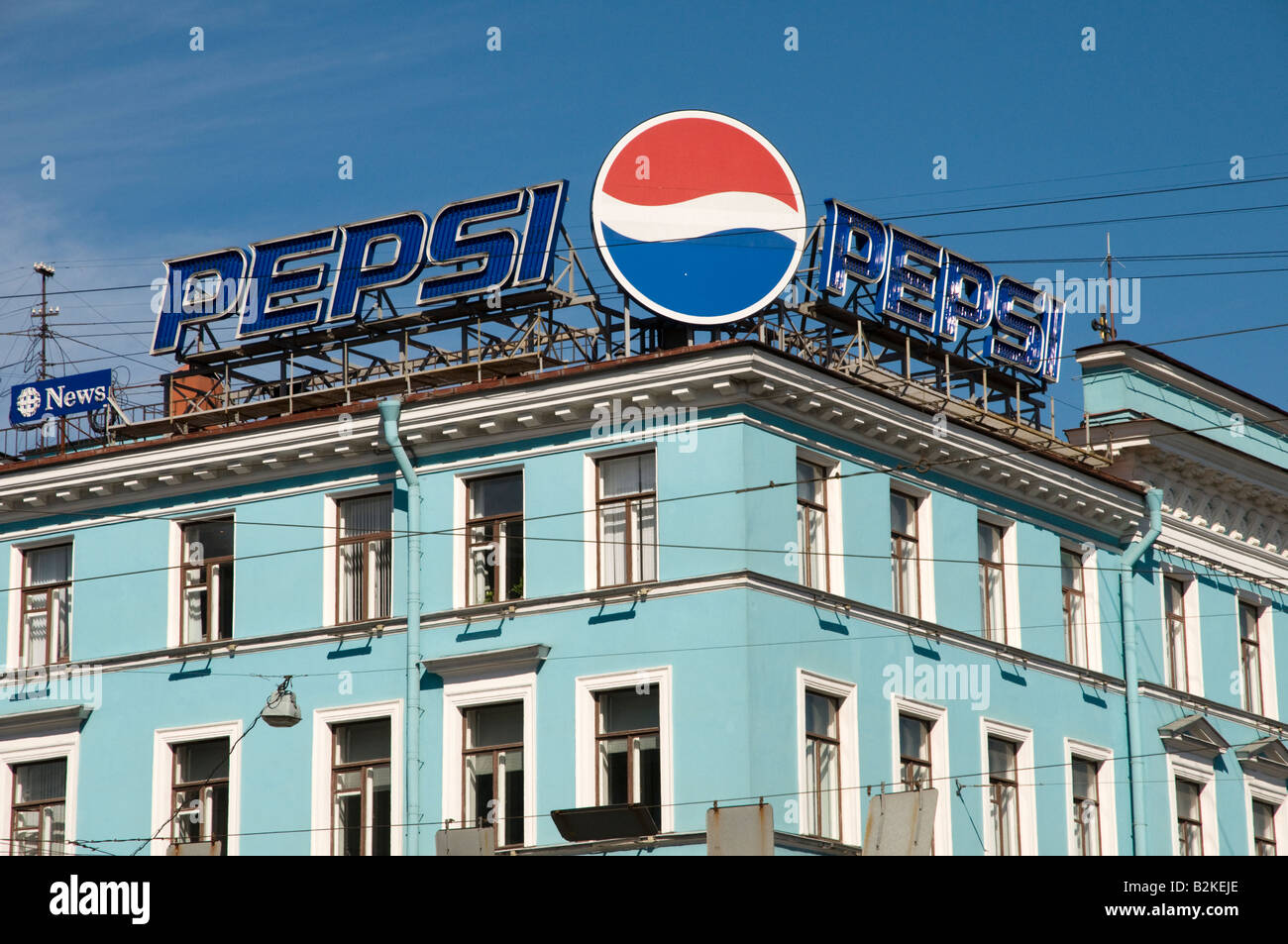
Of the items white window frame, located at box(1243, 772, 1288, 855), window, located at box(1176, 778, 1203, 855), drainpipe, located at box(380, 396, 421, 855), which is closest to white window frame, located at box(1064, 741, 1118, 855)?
window, located at box(1176, 778, 1203, 855)

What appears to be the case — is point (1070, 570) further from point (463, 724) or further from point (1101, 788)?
point (463, 724)

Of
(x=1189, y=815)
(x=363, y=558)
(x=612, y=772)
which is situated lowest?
(x=1189, y=815)

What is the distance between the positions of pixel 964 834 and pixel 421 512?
A: 8.86m

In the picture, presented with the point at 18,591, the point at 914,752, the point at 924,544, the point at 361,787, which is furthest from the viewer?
the point at 18,591

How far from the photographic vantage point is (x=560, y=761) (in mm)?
28266

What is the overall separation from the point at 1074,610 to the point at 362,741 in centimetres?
1152

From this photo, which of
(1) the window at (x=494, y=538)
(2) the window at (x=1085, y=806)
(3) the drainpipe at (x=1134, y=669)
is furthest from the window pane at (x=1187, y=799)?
(1) the window at (x=494, y=538)

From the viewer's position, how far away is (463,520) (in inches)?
1181

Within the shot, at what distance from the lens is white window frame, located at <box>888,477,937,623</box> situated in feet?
102

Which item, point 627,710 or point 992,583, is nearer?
point 627,710

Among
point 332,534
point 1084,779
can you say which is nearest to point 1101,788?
point 1084,779
